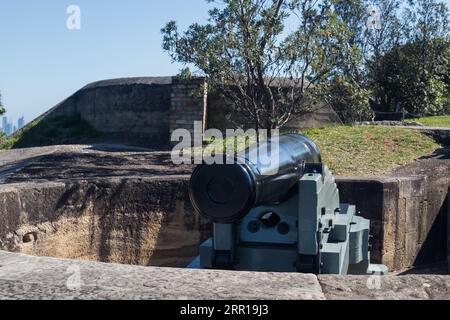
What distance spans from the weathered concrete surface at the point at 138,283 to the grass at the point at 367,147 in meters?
5.59

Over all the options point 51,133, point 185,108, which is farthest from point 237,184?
point 51,133

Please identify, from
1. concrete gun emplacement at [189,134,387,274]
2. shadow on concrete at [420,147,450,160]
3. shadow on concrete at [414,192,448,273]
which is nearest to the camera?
concrete gun emplacement at [189,134,387,274]

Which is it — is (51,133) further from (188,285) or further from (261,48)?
(188,285)

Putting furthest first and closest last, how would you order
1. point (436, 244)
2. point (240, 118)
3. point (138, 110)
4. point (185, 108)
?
point (138, 110)
point (185, 108)
point (240, 118)
point (436, 244)

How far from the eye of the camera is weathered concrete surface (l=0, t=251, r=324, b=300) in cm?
215

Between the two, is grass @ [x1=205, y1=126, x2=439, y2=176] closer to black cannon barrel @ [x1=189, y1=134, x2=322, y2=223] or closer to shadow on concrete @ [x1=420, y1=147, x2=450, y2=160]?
shadow on concrete @ [x1=420, y1=147, x2=450, y2=160]

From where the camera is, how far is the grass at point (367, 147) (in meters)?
8.36

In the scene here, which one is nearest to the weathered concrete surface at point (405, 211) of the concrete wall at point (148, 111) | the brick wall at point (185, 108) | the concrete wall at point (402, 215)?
the concrete wall at point (402, 215)

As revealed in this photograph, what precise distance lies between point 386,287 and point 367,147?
7.37 meters

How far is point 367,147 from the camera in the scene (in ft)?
31.1

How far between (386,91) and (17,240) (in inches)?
651

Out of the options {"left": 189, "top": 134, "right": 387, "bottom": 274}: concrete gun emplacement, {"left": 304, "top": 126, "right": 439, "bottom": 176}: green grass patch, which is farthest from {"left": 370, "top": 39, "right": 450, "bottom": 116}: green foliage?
{"left": 189, "top": 134, "right": 387, "bottom": 274}: concrete gun emplacement

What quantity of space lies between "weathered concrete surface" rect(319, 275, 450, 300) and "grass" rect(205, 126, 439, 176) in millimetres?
5458
